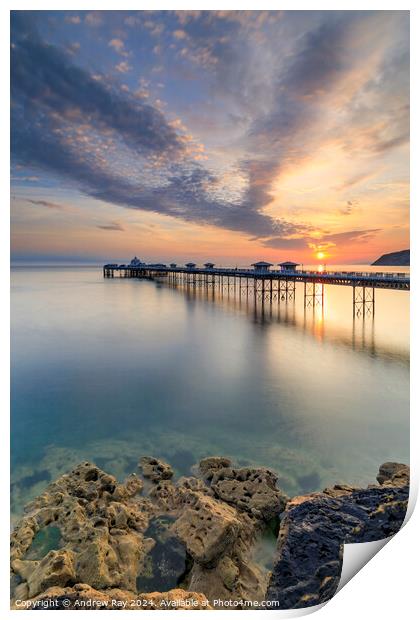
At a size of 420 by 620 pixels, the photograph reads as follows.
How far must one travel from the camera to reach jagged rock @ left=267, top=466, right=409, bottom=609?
6.91 feet

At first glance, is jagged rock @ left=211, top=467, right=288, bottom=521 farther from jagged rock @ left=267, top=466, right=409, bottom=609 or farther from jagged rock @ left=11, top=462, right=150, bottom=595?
jagged rock @ left=11, top=462, right=150, bottom=595

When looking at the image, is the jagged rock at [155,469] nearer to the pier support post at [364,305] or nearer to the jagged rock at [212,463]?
the jagged rock at [212,463]

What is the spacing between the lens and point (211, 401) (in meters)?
5.48

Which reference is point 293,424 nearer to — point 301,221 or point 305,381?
point 305,381

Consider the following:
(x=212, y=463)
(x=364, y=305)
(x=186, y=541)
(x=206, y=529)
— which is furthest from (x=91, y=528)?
(x=364, y=305)

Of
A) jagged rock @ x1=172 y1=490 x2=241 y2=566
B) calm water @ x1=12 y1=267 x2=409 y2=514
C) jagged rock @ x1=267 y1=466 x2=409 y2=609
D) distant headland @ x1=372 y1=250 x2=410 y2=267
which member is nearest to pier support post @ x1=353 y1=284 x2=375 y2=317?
calm water @ x1=12 y1=267 x2=409 y2=514

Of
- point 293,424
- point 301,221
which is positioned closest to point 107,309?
point 301,221

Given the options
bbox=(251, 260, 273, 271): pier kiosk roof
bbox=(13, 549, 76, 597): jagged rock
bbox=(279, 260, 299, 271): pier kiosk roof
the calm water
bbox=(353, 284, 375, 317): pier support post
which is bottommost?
bbox=(13, 549, 76, 597): jagged rock

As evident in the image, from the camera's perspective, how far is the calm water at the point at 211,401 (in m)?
4.07

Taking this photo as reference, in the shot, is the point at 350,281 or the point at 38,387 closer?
the point at 38,387

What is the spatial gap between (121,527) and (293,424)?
279 cm

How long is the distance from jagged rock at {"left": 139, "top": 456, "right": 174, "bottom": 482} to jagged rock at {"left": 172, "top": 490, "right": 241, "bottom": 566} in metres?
→ 0.79

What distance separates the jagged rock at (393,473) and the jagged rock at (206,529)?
1728mm

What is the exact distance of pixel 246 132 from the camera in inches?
201
